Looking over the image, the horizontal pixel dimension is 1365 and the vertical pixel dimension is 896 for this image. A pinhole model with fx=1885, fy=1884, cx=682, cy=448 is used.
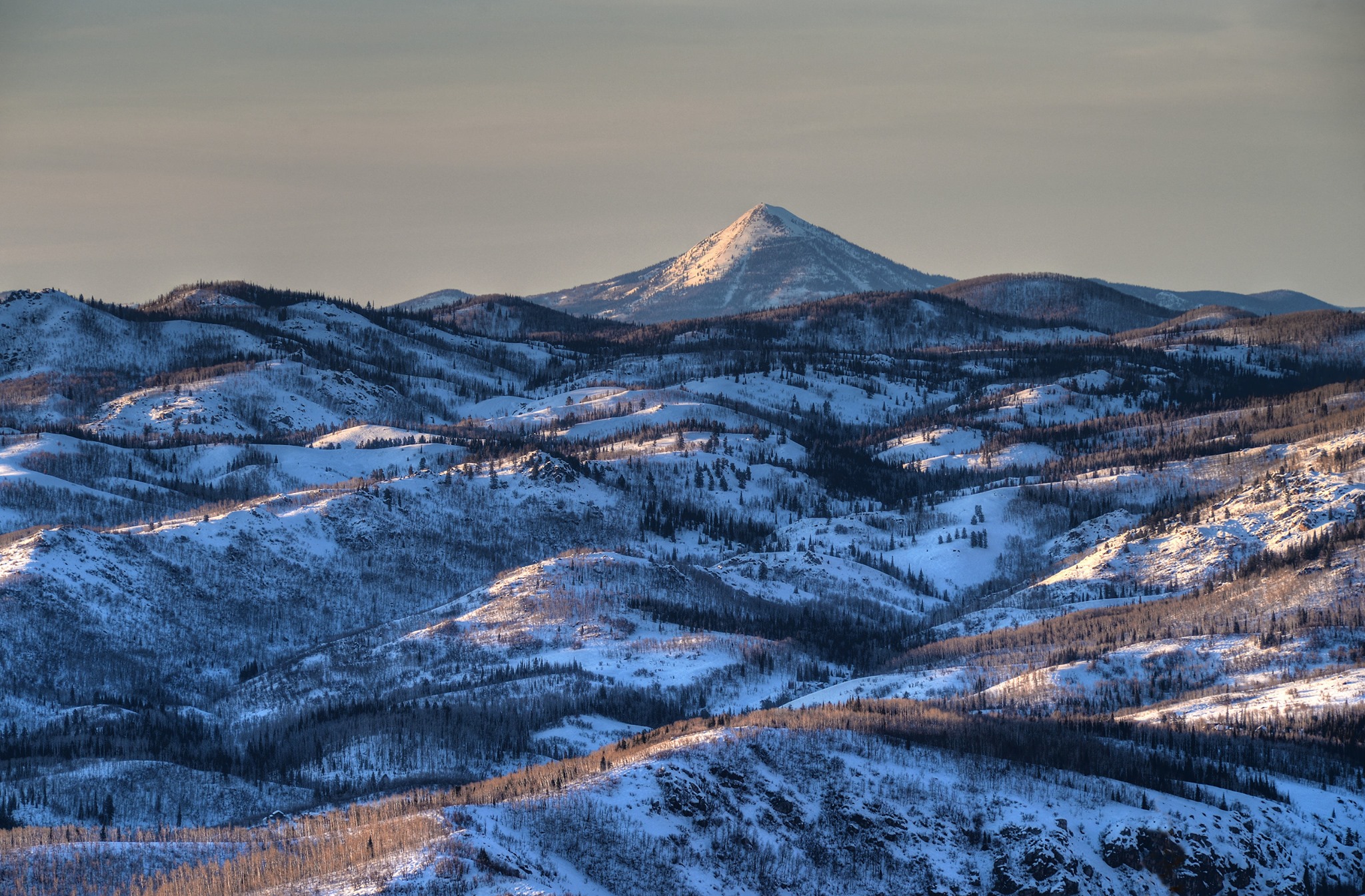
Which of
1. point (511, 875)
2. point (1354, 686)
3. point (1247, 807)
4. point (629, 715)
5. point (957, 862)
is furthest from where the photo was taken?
point (629, 715)

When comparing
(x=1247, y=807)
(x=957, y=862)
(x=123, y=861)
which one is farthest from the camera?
(x=1247, y=807)

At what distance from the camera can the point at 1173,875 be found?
12094 cm

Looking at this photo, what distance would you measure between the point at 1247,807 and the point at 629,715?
6802cm

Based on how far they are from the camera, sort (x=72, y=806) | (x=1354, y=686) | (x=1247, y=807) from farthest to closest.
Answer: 1. (x=1354, y=686)
2. (x=72, y=806)
3. (x=1247, y=807)

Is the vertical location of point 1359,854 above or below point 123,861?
below

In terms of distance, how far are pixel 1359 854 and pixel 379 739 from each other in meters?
83.0

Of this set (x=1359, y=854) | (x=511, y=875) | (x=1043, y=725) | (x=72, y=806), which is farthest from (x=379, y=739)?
(x=1359, y=854)

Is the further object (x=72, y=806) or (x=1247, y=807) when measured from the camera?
(x=72, y=806)

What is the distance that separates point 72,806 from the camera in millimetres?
144750

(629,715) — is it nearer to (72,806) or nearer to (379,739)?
(379,739)

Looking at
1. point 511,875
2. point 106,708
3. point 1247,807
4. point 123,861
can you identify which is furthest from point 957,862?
point 106,708

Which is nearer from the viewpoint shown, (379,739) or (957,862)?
(957,862)

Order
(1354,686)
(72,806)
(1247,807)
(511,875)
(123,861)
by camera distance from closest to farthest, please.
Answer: (511,875), (123,861), (1247,807), (72,806), (1354,686)

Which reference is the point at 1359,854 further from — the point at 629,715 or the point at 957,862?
the point at 629,715
